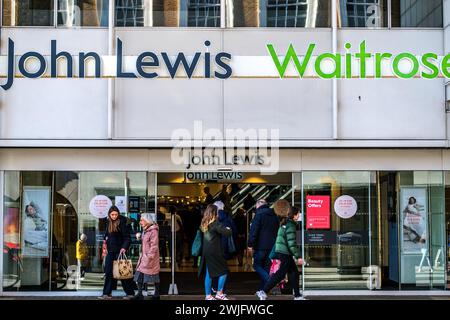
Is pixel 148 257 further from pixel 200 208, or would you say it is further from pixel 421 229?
pixel 200 208

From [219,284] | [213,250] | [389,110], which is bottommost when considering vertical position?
[219,284]

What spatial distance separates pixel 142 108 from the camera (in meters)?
17.2

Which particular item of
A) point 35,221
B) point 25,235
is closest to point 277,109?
point 35,221

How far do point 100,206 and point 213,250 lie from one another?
9.70 feet

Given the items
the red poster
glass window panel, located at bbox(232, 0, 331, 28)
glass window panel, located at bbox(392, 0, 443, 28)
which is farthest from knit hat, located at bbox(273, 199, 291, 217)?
glass window panel, located at bbox(392, 0, 443, 28)

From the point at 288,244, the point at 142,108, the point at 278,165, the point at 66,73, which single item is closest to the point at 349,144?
the point at 278,165

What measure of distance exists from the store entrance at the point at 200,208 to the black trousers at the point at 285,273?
383cm

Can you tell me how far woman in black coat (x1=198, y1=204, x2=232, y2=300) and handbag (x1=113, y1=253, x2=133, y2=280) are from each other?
153 cm

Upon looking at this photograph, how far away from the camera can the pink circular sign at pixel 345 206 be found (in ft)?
58.0

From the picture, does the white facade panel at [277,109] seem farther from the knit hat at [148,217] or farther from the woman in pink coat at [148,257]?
the woman in pink coat at [148,257]

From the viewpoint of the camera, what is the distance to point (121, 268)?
16.4 metres

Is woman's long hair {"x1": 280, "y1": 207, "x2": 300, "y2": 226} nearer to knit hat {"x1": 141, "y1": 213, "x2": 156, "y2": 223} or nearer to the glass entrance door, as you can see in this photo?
the glass entrance door

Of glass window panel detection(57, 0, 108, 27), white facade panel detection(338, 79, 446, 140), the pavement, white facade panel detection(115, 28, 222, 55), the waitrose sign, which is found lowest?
the pavement

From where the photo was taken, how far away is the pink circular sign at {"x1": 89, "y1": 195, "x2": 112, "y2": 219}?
17.6 m
